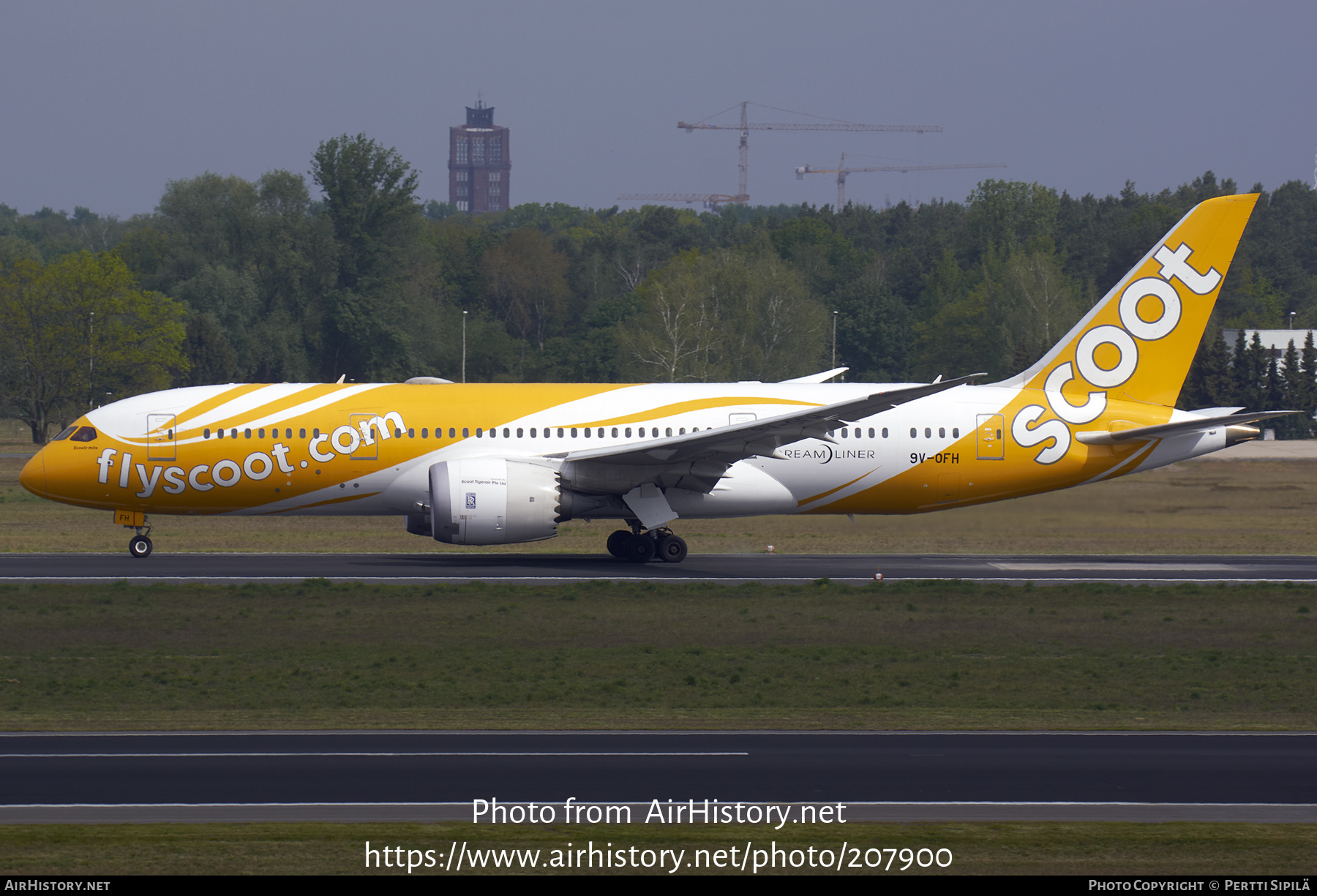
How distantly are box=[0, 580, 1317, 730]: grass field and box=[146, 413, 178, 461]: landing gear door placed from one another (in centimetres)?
475

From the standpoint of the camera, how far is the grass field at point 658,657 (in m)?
15.0

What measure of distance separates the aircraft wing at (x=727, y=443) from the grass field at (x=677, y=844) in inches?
621

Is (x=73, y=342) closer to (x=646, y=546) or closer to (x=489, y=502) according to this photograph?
(x=646, y=546)

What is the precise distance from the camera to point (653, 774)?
475 inches

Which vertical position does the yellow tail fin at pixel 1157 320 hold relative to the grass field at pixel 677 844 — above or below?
above

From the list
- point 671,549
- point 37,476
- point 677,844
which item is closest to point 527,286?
point 37,476

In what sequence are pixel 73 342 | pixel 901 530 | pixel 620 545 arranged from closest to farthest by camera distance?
pixel 620 545
pixel 901 530
pixel 73 342

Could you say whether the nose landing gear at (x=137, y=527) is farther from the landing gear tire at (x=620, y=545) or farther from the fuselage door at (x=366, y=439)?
the landing gear tire at (x=620, y=545)

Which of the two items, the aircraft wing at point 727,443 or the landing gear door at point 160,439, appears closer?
the aircraft wing at point 727,443

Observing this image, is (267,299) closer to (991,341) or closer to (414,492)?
(991,341)

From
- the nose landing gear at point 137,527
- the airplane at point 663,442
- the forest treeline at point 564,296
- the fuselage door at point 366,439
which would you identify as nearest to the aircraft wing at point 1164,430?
the airplane at point 663,442

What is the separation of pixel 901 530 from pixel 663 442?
11.3 meters

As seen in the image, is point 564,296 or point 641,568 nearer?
point 641,568
